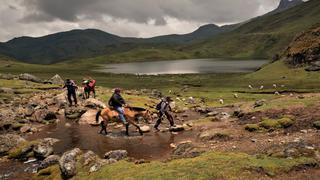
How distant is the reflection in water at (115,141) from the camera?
2747 centimetres

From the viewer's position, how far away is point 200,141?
28.7m

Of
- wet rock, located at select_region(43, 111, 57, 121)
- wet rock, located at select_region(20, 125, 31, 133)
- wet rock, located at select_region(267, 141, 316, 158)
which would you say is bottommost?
wet rock, located at select_region(20, 125, 31, 133)

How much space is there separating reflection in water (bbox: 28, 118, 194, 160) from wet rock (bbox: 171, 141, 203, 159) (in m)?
0.95

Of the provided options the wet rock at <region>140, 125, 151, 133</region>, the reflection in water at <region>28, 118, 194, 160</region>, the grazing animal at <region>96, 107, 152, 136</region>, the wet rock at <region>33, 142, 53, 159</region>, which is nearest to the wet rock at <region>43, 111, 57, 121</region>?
the reflection in water at <region>28, 118, 194, 160</region>

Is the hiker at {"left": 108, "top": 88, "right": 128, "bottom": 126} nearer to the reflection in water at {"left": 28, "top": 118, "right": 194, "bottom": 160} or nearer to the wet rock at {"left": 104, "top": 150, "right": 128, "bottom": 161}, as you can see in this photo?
the reflection in water at {"left": 28, "top": 118, "right": 194, "bottom": 160}

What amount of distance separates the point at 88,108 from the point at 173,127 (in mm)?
14430

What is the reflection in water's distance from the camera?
2747 centimetres

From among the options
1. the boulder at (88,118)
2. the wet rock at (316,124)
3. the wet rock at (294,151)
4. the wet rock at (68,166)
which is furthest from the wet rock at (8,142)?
the wet rock at (316,124)

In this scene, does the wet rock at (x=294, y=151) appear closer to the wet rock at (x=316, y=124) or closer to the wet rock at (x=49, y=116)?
the wet rock at (x=316, y=124)

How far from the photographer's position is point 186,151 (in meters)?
24.8

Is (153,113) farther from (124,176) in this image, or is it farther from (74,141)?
(124,176)

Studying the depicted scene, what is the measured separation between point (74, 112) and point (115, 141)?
48.4ft

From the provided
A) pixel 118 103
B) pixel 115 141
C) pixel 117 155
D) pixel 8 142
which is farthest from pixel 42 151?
pixel 118 103

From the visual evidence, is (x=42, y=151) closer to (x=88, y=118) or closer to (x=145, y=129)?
(x=145, y=129)
